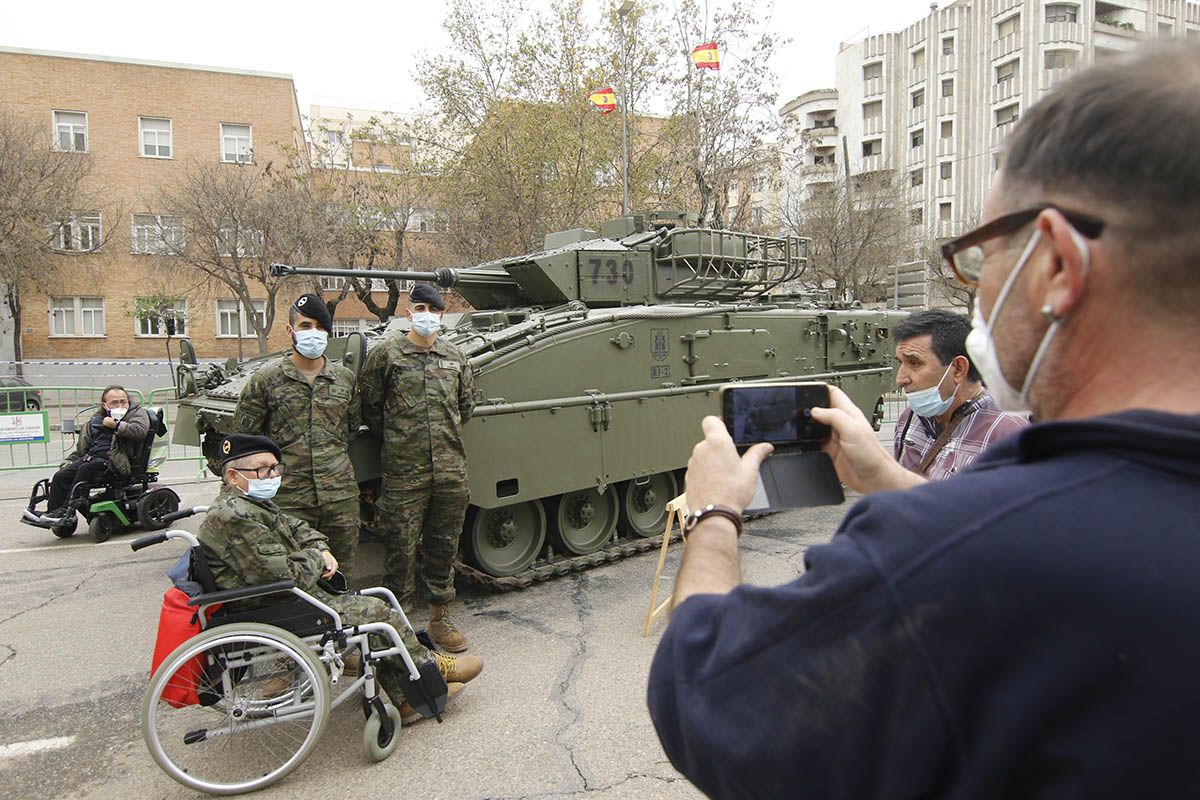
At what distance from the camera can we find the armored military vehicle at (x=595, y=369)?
6438mm

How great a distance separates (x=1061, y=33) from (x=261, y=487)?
4284 cm

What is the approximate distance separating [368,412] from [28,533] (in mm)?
5720

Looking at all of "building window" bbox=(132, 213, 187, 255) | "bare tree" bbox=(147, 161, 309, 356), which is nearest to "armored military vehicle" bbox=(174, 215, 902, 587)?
"bare tree" bbox=(147, 161, 309, 356)

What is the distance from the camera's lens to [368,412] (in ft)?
18.4

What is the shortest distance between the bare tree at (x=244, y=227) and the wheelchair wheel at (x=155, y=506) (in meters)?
14.5

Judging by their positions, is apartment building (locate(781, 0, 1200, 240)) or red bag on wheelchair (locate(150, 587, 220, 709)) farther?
apartment building (locate(781, 0, 1200, 240))

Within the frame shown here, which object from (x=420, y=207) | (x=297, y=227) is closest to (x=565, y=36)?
(x=420, y=207)

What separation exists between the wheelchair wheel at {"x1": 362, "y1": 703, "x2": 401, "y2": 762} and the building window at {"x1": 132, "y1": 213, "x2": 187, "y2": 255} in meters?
23.4

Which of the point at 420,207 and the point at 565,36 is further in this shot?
the point at 420,207

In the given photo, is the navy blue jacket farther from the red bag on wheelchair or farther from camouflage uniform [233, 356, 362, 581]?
camouflage uniform [233, 356, 362, 581]

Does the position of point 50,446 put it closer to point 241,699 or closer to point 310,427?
point 310,427

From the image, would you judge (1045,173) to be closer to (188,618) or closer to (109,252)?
(188,618)

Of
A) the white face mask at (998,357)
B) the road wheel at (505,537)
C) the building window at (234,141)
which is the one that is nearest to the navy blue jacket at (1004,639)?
the white face mask at (998,357)

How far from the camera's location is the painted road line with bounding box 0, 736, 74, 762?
3971 millimetres
